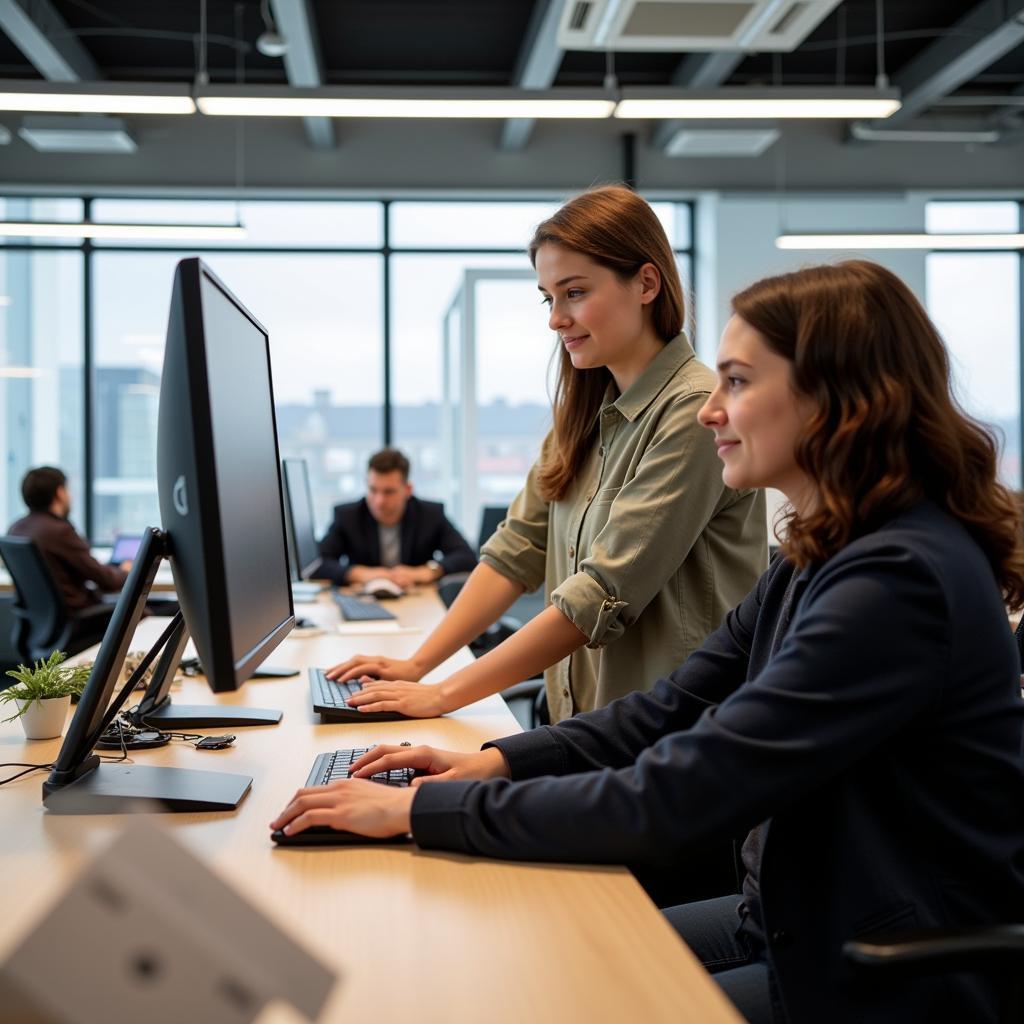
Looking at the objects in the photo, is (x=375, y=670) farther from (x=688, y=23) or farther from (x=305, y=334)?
(x=305, y=334)

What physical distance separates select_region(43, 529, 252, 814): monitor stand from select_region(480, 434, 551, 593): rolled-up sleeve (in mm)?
828

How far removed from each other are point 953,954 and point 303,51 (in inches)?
211

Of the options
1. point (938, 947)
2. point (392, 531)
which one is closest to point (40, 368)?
point (392, 531)

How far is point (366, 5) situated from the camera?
5.54 metres

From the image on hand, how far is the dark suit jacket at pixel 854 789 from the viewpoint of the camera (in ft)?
Answer: 2.91

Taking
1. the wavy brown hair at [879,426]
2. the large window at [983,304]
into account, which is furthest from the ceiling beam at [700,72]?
the wavy brown hair at [879,426]

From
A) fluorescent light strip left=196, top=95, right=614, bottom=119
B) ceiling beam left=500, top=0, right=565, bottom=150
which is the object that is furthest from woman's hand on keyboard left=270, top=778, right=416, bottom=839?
ceiling beam left=500, top=0, right=565, bottom=150

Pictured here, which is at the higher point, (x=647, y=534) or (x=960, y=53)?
(x=960, y=53)

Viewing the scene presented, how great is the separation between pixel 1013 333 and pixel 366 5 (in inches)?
198

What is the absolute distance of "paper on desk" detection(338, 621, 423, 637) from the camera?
274cm

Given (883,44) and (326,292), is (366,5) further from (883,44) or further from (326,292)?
(883,44)

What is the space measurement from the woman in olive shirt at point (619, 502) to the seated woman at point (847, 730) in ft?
1.29

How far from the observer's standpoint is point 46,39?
5160 millimetres

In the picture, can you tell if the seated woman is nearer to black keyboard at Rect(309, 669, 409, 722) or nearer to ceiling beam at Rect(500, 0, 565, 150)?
black keyboard at Rect(309, 669, 409, 722)
